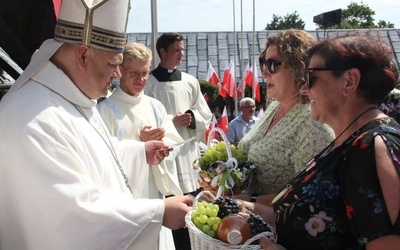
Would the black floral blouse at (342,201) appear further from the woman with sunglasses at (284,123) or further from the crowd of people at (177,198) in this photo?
the woman with sunglasses at (284,123)

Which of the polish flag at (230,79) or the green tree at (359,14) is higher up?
the green tree at (359,14)

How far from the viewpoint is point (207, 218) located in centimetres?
190

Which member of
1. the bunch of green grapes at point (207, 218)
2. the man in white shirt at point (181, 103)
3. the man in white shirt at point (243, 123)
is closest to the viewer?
the bunch of green grapes at point (207, 218)

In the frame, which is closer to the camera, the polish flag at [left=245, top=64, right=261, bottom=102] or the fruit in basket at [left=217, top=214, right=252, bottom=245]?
the fruit in basket at [left=217, top=214, right=252, bottom=245]

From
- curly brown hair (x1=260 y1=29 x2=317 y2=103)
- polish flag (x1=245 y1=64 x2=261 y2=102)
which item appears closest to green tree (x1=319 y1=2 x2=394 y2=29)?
polish flag (x1=245 y1=64 x2=261 y2=102)

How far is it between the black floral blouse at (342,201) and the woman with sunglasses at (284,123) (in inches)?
24.5

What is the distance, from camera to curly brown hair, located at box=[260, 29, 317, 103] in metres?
2.59

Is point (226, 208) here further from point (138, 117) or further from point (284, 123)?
point (138, 117)

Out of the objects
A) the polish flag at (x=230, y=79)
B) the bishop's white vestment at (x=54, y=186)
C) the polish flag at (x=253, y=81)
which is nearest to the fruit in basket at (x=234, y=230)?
the bishop's white vestment at (x=54, y=186)

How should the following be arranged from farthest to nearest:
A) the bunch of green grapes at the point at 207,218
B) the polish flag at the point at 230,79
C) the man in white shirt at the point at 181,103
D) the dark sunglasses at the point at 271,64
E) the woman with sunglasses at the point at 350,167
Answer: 1. the polish flag at the point at 230,79
2. the man in white shirt at the point at 181,103
3. the dark sunglasses at the point at 271,64
4. the bunch of green grapes at the point at 207,218
5. the woman with sunglasses at the point at 350,167

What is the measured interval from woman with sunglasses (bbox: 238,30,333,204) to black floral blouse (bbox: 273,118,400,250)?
2.05 feet

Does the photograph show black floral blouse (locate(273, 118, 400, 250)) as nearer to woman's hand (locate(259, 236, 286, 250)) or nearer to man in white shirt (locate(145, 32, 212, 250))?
woman's hand (locate(259, 236, 286, 250))

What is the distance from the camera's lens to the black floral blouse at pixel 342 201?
154cm

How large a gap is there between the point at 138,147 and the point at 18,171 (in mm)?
1414
